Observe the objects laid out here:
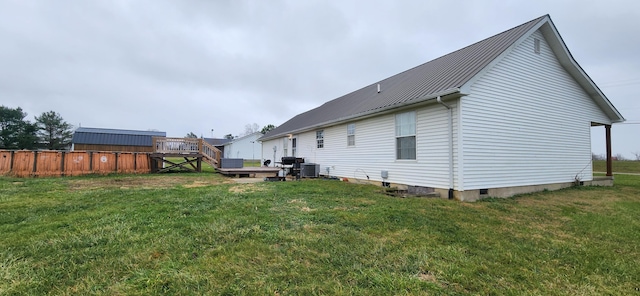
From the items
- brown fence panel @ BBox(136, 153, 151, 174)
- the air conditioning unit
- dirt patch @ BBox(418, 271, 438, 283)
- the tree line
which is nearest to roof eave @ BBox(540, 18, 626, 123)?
dirt patch @ BBox(418, 271, 438, 283)

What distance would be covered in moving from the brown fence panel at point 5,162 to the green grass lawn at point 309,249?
9.48 metres

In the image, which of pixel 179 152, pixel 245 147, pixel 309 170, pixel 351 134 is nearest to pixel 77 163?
pixel 179 152

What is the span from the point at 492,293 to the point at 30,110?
6090 centimetres

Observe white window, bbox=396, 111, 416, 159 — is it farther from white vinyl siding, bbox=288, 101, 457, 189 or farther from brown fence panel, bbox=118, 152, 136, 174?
brown fence panel, bbox=118, 152, 136, 174

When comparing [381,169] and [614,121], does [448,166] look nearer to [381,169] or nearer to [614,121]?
[381,169]

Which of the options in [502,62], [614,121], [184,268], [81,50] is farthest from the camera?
[81,50]

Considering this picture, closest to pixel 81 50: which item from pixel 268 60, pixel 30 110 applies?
pixel 268 60

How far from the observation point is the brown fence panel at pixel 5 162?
38.9ft

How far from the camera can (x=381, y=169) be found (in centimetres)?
959

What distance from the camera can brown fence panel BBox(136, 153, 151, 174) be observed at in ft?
48.7

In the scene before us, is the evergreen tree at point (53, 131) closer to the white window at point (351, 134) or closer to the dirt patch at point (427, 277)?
the white window at point (351, 134)

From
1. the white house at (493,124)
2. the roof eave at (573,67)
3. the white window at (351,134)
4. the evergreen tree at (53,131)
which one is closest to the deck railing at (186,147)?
the white window at (351,134)

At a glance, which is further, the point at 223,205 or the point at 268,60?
the point at 268,60

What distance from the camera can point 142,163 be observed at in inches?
594
